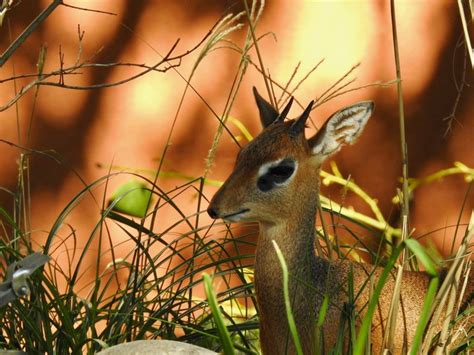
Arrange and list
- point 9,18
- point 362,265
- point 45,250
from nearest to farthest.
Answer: point 45,250
point 362,265
point 9,18

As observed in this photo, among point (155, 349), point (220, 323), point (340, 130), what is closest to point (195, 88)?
point (340, 130)

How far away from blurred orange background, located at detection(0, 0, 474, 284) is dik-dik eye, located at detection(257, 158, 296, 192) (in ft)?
4.49

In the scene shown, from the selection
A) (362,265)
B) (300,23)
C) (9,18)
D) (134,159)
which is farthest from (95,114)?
(362,265)

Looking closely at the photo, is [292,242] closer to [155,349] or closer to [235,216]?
[235,216]

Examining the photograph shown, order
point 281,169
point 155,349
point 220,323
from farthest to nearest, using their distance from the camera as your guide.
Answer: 1. point 281,169
2. point 155,349
3. point 220,323

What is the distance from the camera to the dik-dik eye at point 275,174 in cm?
285

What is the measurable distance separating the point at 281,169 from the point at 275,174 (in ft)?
0.08

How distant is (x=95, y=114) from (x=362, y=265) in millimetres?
1528

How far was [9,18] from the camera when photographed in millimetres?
4156

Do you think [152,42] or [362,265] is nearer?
[362,265]

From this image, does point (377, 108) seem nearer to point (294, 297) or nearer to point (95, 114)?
point (95, 114)

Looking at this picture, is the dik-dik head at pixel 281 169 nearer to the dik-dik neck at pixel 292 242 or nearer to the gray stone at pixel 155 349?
the dik-dik neck at pixel 292 242

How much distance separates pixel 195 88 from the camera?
425 centimetres

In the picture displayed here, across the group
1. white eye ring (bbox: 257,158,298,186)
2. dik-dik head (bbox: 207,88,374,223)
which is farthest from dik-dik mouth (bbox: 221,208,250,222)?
white eye ring (bbox: 257,158,298,186)
